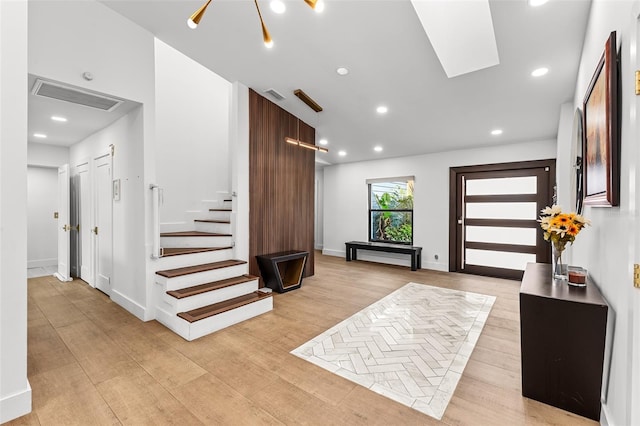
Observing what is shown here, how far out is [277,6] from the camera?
9.07 ft

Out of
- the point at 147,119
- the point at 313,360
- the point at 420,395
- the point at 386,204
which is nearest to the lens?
the point at 420,395

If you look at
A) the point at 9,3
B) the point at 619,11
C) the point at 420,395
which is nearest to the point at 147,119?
the point at 9,3

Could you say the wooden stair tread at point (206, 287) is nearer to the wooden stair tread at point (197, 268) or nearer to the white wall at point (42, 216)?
the wooden stair tread at point (197, 268)

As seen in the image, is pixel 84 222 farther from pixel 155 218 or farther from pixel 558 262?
pixel 558 262

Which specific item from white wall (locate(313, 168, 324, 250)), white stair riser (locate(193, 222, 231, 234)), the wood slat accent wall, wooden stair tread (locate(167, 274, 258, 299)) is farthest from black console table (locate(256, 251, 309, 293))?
white wall (locate(313, 168, 324, 250))

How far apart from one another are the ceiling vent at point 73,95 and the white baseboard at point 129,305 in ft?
8.01

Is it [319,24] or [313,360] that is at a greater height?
[319,24]

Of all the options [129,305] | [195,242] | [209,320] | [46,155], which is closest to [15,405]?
[209,320]

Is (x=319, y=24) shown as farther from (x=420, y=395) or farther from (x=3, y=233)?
(x=420, y=395)

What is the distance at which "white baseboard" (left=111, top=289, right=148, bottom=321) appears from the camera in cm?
326

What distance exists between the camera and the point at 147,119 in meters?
3.27

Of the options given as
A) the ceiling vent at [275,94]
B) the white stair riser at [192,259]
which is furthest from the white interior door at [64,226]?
the ceiling vent at [275,94]

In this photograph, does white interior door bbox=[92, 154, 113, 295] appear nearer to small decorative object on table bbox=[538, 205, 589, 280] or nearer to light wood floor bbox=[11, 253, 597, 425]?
light wood floor bbox=[11, 253, 597, 425]

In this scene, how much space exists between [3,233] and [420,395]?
9.83ft
